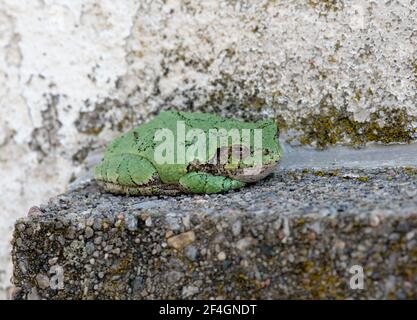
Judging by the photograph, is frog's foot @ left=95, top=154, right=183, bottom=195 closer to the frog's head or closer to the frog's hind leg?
the frog's hind leg

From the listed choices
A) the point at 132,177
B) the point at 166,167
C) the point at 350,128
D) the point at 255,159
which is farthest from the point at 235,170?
the point at 350,128

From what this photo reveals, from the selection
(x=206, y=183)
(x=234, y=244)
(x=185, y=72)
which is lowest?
(x=234, y=244)

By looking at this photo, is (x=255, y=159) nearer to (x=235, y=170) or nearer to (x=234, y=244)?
(x=235, y=170)

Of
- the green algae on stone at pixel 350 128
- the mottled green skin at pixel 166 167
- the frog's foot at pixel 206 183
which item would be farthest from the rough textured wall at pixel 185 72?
the frog's foot at pixel 206 183

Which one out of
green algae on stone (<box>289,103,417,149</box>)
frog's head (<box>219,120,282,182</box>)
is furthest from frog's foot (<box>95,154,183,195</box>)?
green algae on stone (<box>289,103,417,149</box>)

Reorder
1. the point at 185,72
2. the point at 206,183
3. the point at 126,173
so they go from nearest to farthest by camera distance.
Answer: the point at 206,183 → the point at 126,173 → the point at 185,72

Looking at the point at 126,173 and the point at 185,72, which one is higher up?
the point at 185,72
